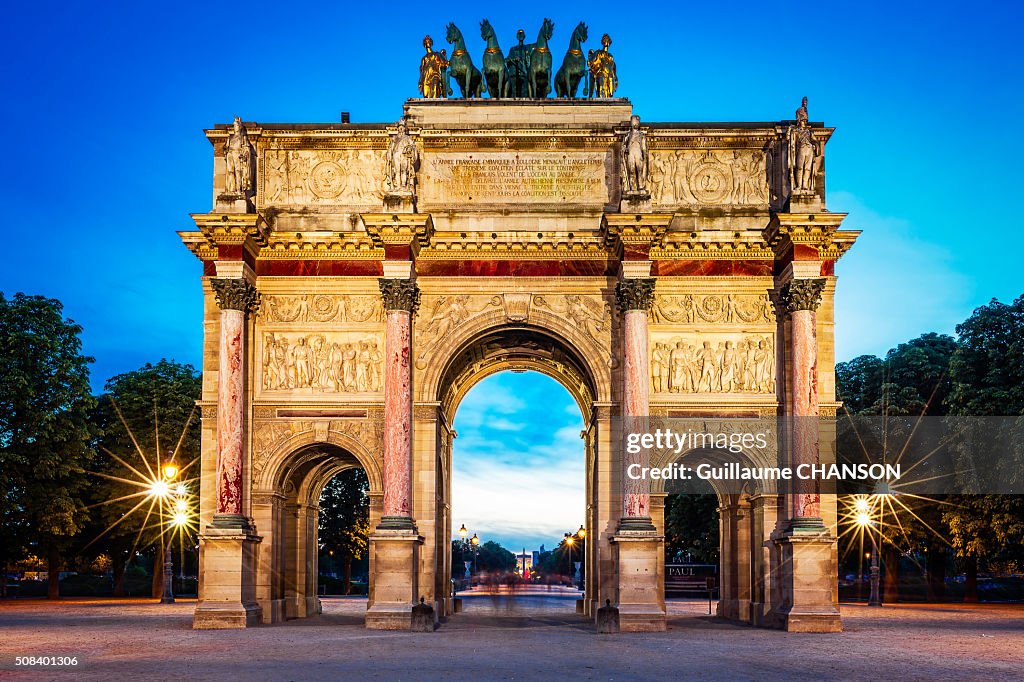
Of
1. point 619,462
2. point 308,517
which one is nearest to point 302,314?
point 308,517

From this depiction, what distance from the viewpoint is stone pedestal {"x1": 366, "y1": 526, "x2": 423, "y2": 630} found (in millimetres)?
30906

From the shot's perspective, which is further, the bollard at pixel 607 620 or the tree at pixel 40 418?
the tree at pixel 40 418

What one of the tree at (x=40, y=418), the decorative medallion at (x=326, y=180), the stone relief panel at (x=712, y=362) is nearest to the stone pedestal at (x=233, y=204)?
the decorative medallion at (x=326, y=180)

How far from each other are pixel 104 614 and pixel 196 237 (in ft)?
48.2

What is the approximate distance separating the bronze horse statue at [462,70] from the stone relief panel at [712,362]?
9566 mm

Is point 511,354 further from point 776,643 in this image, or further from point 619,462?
point 776,643

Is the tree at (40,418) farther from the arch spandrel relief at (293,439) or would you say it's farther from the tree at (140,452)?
the arch spandrel relief at (293,439)

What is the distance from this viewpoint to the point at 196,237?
33.6m

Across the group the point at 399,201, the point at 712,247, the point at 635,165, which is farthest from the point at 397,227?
the point at 712,247

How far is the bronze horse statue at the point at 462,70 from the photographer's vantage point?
36500 mm

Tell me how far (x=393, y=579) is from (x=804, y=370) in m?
12.4

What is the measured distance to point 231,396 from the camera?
3259cm

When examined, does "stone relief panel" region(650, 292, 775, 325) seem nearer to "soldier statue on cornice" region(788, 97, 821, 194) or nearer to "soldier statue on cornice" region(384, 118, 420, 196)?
"soldier statue on cornice" region(788, 97, 821, 194)

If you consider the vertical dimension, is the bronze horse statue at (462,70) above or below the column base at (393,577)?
above
